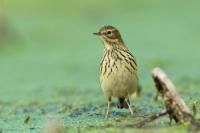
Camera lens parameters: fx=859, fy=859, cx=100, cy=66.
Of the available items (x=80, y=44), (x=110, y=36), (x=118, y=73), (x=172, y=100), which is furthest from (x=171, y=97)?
(x=80, y=44)

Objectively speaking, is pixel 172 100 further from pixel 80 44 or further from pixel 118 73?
pixel 80 44

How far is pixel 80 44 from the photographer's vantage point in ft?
59.3

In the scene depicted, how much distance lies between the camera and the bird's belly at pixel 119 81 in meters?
10.5

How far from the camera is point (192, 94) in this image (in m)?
12.8

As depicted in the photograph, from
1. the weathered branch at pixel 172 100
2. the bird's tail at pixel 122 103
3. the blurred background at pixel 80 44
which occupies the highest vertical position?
the blurred background at pixel 80 44

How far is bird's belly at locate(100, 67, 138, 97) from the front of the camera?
10.5 meters

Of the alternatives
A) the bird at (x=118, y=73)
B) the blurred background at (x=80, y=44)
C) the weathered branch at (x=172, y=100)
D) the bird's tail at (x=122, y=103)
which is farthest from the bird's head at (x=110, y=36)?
the weathered branch at (x=172, y=100)

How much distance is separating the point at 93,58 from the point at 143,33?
93.7 inches

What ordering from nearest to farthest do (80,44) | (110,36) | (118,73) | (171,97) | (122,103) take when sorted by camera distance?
(171,97)
(118,73)
(110,36)
(122,103)
(80,44)

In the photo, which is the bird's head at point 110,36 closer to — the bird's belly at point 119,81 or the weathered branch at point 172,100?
the bird's belly at point 119,81

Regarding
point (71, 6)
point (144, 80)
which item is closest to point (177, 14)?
point (71, 6)

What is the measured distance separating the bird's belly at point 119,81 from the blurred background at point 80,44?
6.45 feet

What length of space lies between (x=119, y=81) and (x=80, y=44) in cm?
756

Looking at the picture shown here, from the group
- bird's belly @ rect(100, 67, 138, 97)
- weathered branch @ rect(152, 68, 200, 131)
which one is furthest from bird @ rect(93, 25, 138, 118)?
weathered branch @ rect(152, 68, 200, 131)
